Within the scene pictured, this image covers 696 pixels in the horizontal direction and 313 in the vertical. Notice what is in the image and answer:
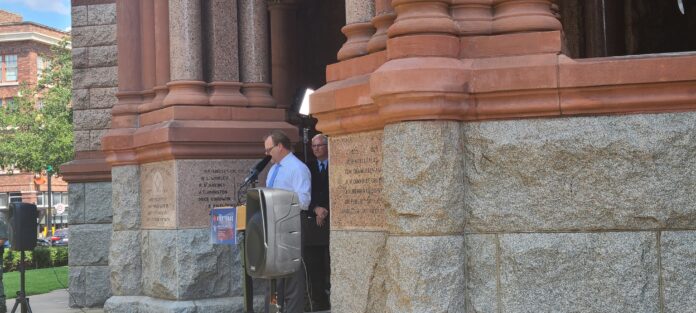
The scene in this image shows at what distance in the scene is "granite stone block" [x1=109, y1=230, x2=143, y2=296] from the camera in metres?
11.7

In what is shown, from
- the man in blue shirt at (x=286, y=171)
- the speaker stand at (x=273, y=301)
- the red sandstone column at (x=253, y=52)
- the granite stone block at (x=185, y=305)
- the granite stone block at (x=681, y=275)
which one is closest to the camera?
the granite stone block at (x=681, y=275)

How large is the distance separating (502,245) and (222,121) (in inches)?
227

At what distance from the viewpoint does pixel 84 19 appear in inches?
603

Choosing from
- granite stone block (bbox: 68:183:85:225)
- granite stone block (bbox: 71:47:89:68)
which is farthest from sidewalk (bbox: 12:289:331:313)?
granite stone block (bbox: 71:47:89:68)

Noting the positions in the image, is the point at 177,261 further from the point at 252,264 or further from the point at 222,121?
the point at 252,264

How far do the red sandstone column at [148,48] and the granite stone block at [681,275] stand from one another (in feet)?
24.4

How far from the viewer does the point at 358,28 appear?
7430mm

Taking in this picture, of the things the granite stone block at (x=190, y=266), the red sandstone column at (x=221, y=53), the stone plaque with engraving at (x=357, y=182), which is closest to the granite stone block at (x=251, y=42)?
the red sandstone column at (x=221, y=53)

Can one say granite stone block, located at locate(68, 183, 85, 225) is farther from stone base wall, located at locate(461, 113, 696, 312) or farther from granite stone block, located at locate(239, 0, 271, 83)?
stone base wall, located at locate(461, 113, 696, 312)

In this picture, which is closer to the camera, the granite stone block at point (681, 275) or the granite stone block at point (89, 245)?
the granite stone block at point (681, 275)

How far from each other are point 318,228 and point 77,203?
19.5 ft

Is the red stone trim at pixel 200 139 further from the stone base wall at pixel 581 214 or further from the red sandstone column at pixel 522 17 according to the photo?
the stone base wall at pixel 581 214

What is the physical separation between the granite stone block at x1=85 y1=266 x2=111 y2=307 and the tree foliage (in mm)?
29772

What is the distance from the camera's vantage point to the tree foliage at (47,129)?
44594mm
